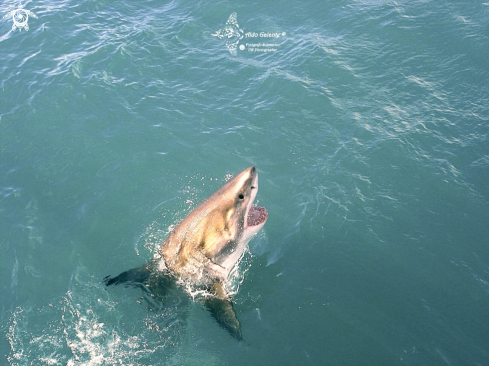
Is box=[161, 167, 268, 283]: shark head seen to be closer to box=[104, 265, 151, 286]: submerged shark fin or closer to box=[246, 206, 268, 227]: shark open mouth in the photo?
box=[246, 206, 268, 227]: shark open mouth

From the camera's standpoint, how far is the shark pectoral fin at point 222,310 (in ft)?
45.6

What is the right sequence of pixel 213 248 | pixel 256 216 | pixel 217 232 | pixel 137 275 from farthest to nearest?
pixel 137 275, pixel 256 216, pixel 213 248, pixel 217 232

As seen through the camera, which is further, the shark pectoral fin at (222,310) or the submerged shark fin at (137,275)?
the submerged shark fin at (137,275)

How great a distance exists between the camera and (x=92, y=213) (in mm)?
17922

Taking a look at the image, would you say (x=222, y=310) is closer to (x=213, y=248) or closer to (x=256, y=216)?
(x=213, y=248)

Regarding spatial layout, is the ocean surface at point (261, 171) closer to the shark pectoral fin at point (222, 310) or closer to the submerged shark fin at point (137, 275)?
the shark pectoral fin at point (222, 310)

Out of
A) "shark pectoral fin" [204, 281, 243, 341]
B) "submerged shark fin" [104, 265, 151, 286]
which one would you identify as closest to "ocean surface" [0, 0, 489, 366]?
"shark pectoral fin" [204, 281, 243, 341]

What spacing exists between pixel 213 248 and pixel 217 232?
56cm

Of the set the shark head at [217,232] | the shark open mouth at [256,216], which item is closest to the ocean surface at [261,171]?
the shark head at [217,232]

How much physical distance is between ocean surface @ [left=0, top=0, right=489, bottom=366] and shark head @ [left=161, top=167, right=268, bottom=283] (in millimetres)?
1366

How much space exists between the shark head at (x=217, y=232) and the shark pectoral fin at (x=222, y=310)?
0.50 metres

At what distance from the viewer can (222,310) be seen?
14180 mm

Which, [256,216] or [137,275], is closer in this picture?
[256,216]

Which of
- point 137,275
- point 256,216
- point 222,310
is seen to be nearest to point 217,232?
point 256,216
